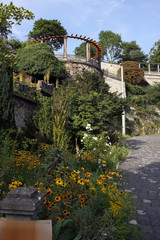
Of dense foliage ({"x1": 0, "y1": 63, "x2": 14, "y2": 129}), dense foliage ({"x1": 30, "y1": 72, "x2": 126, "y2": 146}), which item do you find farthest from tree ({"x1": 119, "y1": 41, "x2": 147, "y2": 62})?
dense foliage ({"x1": 0, "y1": 63, "x2": 14, "y2": 129})

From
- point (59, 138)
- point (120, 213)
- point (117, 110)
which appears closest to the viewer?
point (120, 213)

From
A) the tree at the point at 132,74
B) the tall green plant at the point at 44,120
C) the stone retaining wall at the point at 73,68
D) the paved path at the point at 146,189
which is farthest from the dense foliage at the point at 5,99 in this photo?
the tree at the point at 132,74

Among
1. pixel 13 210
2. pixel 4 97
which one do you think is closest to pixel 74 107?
pixel 4 97

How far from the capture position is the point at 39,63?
1529 cm

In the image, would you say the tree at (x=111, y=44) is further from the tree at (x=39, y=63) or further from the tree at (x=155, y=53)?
the tree at (x=39, y=63)

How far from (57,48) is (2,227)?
39.8 meters

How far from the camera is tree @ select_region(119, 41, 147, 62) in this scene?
143 feet

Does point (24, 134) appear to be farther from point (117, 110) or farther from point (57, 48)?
point (57, 48)

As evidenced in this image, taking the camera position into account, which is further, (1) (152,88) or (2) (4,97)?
(1) (152,88)

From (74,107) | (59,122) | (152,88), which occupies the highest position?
(152,88)

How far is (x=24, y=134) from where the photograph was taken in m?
7.56

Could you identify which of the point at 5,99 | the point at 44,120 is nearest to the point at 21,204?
Result: the point at 5,99

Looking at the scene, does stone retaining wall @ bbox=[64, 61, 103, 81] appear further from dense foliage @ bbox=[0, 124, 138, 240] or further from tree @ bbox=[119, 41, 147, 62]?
tree @ bbox=[119, 41, 147, 62]

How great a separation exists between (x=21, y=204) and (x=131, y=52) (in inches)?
1835
